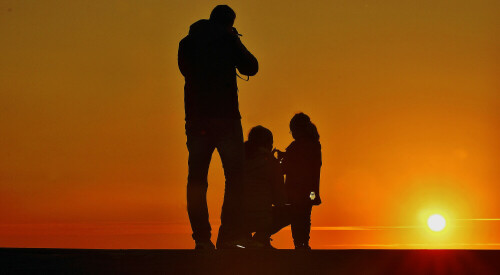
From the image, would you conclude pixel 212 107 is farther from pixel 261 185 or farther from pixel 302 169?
pixel 302 169

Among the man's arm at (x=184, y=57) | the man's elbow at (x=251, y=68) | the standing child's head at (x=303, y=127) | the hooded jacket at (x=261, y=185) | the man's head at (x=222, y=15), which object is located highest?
the standing child's head at (x=303, y=127)

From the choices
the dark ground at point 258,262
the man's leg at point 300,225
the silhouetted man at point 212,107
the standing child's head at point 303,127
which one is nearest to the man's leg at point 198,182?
the silhouetted man at point 212,107

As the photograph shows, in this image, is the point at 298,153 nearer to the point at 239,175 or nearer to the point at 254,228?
the point at 254,228

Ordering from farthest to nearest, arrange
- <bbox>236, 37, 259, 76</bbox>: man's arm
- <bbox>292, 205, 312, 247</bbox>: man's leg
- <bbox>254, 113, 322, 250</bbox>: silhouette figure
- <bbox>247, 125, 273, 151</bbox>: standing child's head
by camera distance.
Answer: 1. <bbox>254, 113, 322, 250</bbox>: silhouette figure
2. <bbox>292, 205, 312, 247</bbox>: man's leg
3. <bbox>247, 125, 273, 151</bbox>: standing child's head
4. <bbox>236, 37, 259, 76</bbox>: man's arm

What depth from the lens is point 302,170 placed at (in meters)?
11.6

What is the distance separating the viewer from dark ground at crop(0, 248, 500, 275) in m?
6.50

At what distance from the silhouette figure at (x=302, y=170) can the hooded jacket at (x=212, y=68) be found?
115 inches

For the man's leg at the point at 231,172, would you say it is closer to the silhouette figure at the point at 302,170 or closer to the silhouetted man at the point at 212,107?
the silhouetted man at the point at 212,107

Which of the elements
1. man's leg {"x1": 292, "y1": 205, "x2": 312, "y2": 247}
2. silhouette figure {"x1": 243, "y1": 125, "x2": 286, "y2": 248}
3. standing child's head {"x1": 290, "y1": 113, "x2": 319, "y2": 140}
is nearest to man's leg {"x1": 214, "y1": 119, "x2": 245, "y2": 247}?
silhouette figure {"x1": 243, "y1": 125, "x2": 286, "y2": 248}

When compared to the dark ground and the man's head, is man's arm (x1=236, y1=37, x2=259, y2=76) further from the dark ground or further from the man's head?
the dark ground

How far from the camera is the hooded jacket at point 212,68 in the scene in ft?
28.1

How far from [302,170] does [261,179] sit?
54.8 inches

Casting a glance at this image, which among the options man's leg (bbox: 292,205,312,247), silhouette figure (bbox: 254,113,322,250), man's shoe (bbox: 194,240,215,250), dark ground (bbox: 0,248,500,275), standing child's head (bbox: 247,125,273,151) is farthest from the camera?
silhouette figure (bbox: 254,113,322,250)

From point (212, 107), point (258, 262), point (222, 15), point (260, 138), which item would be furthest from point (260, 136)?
point (258, 262)
